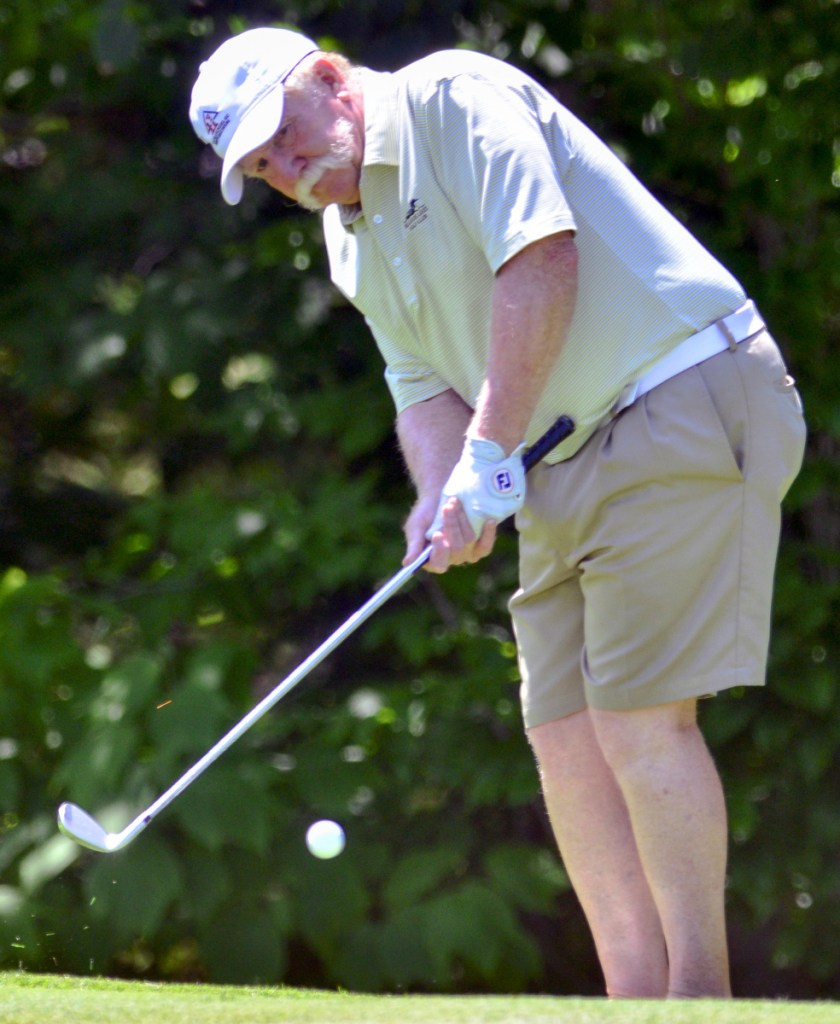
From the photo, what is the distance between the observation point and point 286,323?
16.0 ft

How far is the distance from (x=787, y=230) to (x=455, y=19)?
3.71 ft

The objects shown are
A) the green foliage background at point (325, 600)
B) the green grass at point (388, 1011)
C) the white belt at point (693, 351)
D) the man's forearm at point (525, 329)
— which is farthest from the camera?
the green foliage background at point (325, 600)

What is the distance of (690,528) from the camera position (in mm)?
2615

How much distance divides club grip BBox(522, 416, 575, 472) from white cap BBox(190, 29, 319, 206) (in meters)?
0.69

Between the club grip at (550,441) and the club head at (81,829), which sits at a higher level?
the club grip at (550,441)

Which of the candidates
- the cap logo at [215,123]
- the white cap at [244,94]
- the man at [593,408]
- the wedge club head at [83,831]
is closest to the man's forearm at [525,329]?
the man at [593,408]

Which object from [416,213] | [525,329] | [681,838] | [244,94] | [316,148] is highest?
[244,94]

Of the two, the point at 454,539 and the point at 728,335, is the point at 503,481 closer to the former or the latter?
the point at 454,539

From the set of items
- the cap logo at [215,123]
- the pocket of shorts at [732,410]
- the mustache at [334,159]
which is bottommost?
the pocket of shorts at [732,410]

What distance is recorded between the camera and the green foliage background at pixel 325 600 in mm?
4344

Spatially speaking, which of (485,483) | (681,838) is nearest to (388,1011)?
(681,838)

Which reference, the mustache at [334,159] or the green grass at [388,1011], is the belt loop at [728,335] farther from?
the green grass at [388,1011]

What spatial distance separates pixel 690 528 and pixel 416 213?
0.71m

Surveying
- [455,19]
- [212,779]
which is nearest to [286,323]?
[455,19]
